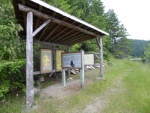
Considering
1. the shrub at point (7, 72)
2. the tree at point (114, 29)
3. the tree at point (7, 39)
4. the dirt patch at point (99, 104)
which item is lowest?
the dirt patch at point (99, 104)

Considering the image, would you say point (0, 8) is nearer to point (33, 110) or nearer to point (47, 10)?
point (47, 10)

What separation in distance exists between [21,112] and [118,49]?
114ft

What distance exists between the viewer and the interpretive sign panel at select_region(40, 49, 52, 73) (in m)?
7.03

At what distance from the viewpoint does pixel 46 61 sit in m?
7.25

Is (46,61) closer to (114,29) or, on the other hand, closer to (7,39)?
(7,39)

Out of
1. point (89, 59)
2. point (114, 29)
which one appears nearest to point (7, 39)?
point (89, 59)

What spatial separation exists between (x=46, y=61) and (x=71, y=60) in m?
1.12

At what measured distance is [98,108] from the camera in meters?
4.55

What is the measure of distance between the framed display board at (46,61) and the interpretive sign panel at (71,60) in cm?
66

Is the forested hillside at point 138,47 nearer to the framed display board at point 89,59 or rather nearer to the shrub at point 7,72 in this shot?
the framed display board at point 89,59

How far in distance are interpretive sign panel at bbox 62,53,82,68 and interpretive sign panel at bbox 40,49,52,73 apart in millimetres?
660

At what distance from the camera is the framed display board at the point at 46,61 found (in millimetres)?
7023

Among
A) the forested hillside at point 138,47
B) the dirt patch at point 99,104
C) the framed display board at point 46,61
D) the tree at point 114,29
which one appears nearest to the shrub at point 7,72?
the framed display board at point 46,61

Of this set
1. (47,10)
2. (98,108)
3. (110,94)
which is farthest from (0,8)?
(110,94)
